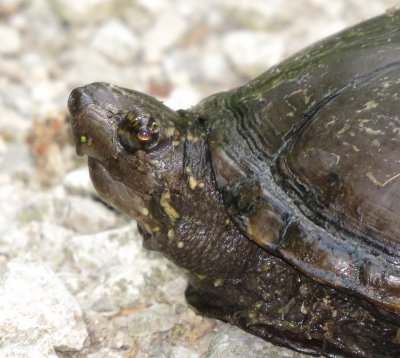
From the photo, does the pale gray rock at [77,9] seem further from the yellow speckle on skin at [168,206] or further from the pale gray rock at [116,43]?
the yellow speckle on skin at [168,206]

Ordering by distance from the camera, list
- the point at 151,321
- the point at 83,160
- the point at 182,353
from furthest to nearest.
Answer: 1. the point at 83,160
2. the point at 151,321
3. the point at 182,353

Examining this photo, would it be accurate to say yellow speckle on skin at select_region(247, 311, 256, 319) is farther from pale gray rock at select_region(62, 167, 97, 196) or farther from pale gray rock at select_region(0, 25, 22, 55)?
pale gray rock at select_region(0, 25, 22, 55)

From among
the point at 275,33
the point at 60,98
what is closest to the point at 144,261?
the point at 60,98

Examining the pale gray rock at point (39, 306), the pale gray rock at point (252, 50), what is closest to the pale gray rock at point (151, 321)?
the pale gray rock at point (39, 306)

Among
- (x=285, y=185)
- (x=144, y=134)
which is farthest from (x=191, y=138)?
(x=285, y=185)

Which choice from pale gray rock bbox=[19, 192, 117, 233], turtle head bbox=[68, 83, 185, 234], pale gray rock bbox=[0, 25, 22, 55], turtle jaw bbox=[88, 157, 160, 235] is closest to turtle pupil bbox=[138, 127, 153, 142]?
turtle head bbox=[68, 83, 185, 234]

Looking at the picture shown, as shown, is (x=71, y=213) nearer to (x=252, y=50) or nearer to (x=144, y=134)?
(x=144, y=134)

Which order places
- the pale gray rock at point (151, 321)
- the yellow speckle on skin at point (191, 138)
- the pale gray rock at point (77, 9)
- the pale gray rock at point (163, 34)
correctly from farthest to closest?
the pale gray rock at point (77, 9) → the pale gray rock at point (163, 34) → the pale gray rock at point (151, 321) → the yellow speckle on skin at point (191, 138)
